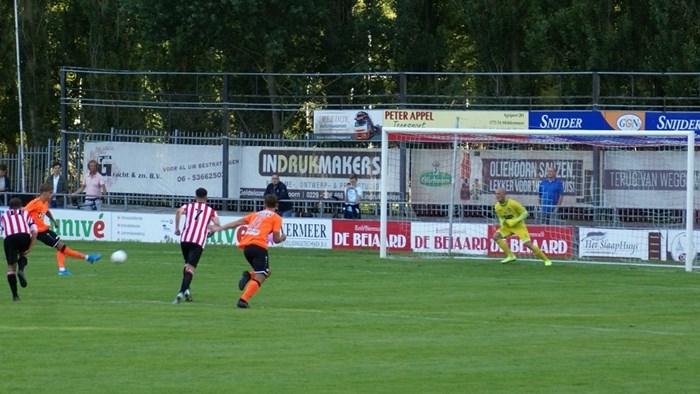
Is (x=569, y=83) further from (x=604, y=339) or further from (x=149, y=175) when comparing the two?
(x=604, y=339)

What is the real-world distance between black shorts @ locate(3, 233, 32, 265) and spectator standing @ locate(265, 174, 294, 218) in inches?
581

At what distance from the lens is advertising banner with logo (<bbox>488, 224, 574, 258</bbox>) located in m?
32.2

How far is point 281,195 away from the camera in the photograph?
3653 centimetres

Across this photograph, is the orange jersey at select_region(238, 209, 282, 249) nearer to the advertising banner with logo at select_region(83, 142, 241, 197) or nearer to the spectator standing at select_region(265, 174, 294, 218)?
the spectator standing at select_region(265, 174, 294, 218)

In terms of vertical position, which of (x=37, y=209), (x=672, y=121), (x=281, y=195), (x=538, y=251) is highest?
A: (x=672, y=121)

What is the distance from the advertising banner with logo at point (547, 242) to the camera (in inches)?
1266

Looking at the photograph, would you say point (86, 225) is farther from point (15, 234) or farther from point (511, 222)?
point (15, 234)

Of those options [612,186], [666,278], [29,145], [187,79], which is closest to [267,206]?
[666,278]

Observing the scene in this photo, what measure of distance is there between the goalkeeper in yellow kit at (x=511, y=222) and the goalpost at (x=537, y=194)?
1.68 meters

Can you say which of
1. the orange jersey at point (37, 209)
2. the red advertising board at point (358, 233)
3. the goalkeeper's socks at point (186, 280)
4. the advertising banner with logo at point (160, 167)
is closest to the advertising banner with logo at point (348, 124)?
the advertising banner with logo at point (160, 167)

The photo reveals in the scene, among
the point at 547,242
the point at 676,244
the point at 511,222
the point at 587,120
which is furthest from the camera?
the point at 587,120

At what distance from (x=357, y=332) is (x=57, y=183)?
73.4ft

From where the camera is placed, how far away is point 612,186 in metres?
33.1

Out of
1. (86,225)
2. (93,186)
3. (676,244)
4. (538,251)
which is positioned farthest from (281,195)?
(676,244)
